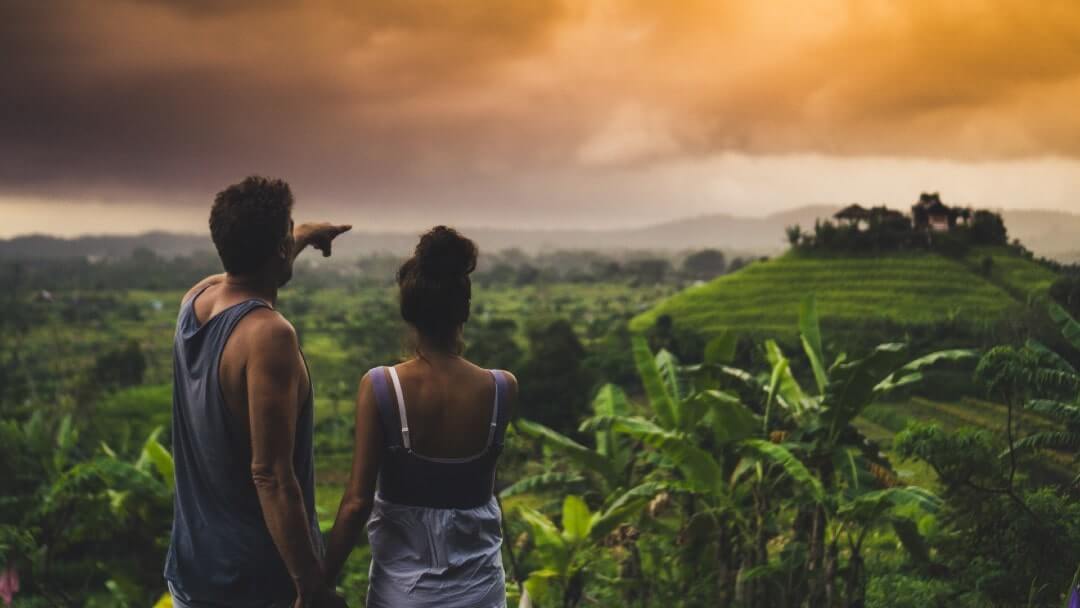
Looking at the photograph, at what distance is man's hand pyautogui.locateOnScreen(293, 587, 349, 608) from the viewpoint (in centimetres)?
180

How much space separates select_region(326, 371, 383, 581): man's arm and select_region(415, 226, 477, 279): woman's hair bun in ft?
0.93

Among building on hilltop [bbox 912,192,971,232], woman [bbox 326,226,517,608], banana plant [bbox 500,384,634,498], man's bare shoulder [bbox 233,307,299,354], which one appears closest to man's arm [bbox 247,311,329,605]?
man's bare shoulder [bbox 233,307,299,354]

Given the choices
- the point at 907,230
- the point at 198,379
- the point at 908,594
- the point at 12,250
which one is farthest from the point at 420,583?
the point at 12,250

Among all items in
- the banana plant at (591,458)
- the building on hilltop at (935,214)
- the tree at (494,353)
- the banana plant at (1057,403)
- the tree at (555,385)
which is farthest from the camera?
the tree at (494,353)

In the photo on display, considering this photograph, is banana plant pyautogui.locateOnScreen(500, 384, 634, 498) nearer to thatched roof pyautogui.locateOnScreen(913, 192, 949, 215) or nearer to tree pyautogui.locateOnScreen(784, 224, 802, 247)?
thatched roof pyautogui.locateOnScreen(913, 192, 949, 215)

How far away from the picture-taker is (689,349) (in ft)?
69.1

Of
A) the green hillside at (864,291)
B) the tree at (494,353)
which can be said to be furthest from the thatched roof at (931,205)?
the tree at (494,353)

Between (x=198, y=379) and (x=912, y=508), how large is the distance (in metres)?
4.09

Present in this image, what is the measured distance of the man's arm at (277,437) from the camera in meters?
1.73

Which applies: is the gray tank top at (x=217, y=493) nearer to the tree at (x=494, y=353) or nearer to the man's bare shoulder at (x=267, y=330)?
the man's bare shoulder at (x=267, y=330)

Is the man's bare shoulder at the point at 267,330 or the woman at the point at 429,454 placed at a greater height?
the man's bare shoulder at the point at 267,330

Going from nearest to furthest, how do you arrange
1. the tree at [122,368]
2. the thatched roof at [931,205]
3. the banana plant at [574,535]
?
Result: 1. the banana plant at [574,535]
2. the thatched roof at [931,205]
3. the tree at [122,368]

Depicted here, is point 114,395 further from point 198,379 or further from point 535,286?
point 535,286

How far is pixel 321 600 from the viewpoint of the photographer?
1812 millimetres
